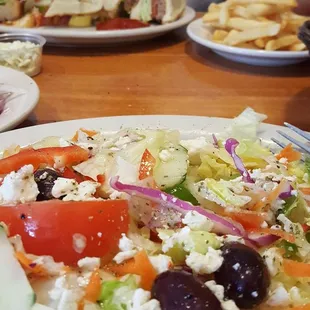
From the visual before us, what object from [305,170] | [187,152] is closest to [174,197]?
[187,152]

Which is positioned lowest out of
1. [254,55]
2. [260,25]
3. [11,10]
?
[11,10]

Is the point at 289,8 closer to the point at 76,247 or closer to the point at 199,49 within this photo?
the point at 199,49

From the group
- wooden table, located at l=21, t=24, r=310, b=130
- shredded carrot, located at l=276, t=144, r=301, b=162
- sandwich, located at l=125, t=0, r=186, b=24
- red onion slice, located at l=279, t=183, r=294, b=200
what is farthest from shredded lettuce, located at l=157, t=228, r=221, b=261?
sandwich, located at l=125, t=0, r=186, b=24

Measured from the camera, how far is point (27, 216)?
102cm

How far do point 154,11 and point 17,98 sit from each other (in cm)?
136

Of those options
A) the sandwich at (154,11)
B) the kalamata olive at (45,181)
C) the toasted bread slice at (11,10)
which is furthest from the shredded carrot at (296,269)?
the toasted bread slice at (11,10)

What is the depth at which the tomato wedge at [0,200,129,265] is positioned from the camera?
993mm

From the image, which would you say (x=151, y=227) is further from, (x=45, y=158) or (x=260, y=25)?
(x=260, y=25)

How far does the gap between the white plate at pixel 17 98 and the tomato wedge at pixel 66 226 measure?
593mm

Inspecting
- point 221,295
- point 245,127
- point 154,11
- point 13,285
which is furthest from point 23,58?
point 221,295

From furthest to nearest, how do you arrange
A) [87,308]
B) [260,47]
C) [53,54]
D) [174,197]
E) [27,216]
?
[53,54] → [260,47] → [174,197] → [27,216] → [87,308]

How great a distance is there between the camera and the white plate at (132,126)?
1.52 m

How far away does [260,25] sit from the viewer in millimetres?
2361

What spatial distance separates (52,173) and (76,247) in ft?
0.74
